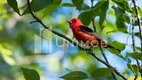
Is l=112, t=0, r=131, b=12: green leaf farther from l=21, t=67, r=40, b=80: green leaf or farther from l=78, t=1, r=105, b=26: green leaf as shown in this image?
l=21, t=67, r=40, b=80: green leaf

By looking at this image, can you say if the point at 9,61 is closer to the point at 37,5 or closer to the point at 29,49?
the point at 37,5

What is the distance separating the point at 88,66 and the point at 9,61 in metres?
2.77

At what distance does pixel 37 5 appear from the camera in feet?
4.56

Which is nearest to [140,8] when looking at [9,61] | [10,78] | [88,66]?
[9,61]

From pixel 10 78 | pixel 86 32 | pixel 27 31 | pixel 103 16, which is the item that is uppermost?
pixel 103 16

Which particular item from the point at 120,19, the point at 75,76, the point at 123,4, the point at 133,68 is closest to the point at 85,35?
the point at 120,19

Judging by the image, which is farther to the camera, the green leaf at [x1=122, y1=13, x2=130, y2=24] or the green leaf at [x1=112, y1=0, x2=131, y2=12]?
the green leaf at [x1=122, y1=13, x2=130, y2=24]

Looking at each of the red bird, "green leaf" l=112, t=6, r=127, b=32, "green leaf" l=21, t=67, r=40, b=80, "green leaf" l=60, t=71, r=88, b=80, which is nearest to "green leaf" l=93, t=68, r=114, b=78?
"green leaf" l=60, t=71, r=88, b=80

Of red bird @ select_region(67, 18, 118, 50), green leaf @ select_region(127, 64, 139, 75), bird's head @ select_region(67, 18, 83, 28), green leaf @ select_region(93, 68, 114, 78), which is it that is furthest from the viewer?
bird's head @ select_region(67, 18, 83, 28)

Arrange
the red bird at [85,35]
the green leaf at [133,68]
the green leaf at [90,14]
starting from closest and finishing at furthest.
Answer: the green leaf at [133,68] < the green leaf at [90,14] < the red bird at [85,35]

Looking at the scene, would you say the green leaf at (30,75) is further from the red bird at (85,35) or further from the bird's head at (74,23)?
the bird's head at (74,23)

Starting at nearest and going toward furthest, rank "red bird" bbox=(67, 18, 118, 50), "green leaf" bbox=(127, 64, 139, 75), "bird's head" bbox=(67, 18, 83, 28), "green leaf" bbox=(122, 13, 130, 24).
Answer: "green leaf" bbox=(127, 64, 139, 75) < "green leaf" bbox=(122, 13, 130, 24) < "red bird" bbox=(67, 18, 118, 50) < "bird's head" bbox=(67, 18, 83, 28)

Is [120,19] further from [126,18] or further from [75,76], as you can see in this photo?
[75,76]

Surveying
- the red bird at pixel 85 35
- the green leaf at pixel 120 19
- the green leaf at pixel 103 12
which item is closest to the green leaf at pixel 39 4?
the green leaf at pixel 103 12
